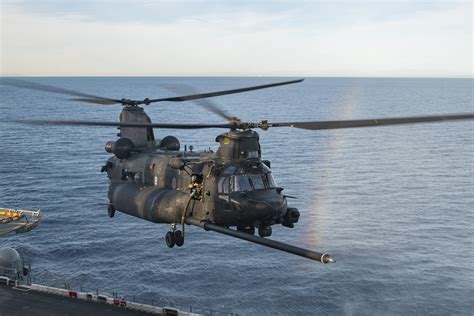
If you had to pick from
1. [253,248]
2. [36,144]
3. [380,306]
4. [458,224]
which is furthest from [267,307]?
[36,144]

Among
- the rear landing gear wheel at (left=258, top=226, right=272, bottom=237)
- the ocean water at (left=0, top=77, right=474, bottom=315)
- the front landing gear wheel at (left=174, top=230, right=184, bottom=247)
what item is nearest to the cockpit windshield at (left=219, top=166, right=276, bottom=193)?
the rear landing gear wheel at (left=258, top=226, right=272, bottom=237)

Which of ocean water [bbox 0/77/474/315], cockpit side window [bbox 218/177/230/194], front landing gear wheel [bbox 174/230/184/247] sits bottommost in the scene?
ocean water [bbox 0/77/474/315]

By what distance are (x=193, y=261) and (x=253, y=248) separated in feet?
28.6

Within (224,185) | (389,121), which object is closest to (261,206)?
(224,185)

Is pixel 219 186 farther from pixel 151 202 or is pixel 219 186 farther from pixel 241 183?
pixel 151 202

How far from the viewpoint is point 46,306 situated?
41.3 metres

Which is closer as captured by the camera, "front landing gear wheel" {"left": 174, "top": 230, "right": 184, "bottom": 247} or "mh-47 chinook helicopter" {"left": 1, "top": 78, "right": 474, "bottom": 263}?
"mh-47 chinook helicopter" {"left": 1, "top": 78, "right": 474, "bottom": 263}

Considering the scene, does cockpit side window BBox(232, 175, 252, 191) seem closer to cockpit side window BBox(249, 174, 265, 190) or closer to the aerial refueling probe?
cockpit side window BBox(249, 174, 265, 190)

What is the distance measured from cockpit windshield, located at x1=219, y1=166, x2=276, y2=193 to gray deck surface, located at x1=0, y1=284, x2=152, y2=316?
2285cm

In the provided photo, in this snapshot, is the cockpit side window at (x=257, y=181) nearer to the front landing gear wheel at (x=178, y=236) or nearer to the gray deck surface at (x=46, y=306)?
the front landing gear wheel at (x=178, y=236)

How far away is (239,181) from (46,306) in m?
26.1

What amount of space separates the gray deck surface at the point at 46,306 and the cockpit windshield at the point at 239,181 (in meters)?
22.9

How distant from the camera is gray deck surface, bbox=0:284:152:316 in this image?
40.0m

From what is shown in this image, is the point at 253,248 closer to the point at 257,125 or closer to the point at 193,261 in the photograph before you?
the point at 193,261
